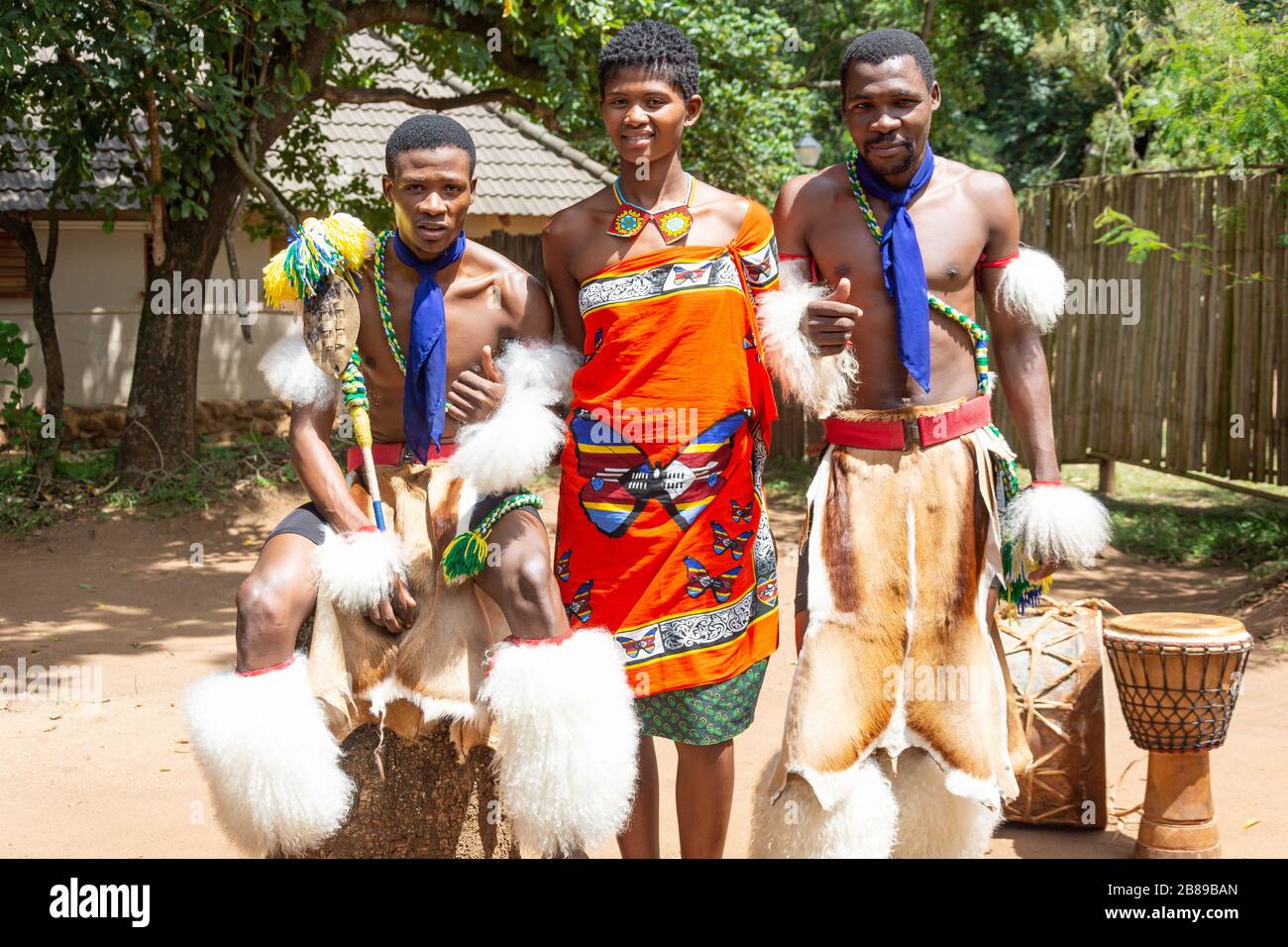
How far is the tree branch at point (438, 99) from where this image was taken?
10047 millimetres

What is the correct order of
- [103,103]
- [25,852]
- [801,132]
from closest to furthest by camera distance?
[25,852] < [103,103] < [801,132]

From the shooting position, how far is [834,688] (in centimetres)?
323

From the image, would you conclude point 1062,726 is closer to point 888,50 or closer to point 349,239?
point 888,50

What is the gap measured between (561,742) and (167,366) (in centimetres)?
791

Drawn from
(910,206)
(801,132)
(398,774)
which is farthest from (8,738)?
(801,132)

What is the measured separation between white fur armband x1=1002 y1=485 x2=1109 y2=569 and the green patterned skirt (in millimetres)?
793

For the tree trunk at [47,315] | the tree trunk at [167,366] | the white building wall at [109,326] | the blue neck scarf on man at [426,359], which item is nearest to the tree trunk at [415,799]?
the blue neck scarf on man at [426,359]

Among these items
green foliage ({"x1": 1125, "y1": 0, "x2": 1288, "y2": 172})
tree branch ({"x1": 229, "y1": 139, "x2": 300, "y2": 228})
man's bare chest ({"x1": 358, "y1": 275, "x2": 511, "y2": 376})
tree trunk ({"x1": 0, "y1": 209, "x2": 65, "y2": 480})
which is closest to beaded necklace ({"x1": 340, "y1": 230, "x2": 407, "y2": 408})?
man's bare chest ({"x1": 358, "y1": 275, "x2": 511, "y2": 376})

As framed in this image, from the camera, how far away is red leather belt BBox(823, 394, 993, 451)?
3330mm

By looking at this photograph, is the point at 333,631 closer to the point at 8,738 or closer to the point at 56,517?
the point at 8,738

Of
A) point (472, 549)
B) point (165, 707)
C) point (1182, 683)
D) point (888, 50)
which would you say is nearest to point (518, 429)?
point (472, 549)

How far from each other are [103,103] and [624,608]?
6.59 meters

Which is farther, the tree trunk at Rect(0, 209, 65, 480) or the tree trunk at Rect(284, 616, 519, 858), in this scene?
the tree trunk at Rect(0, 209, 65, 480)

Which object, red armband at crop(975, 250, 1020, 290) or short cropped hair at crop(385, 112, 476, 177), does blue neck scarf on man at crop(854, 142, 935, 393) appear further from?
short cropped hair at crop(385, 112, 476, 177)
